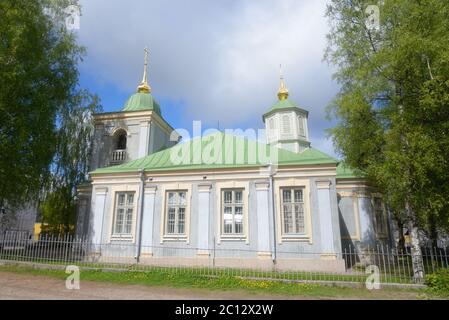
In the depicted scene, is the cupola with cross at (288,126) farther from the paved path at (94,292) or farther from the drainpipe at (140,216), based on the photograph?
the paved path at (94,292)

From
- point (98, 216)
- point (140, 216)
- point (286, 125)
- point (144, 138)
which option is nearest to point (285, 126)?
point (286, 125)

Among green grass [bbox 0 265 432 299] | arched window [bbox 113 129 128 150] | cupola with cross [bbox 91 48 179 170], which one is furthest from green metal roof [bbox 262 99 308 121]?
green grass [bbox 0 265 432 299]

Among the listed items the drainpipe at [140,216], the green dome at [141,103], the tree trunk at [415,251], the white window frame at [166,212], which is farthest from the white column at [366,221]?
the green dome at [141,103]

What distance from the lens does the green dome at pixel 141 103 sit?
24.6 metres

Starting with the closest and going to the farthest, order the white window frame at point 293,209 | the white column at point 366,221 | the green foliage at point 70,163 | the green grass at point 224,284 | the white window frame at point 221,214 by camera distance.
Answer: the green grass at point 224,284
the white window frame at point 293,209
the white window frame at point 221,214
the white column at point 366,221
the green foliage at point 70,163

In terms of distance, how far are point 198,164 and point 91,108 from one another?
13.0m

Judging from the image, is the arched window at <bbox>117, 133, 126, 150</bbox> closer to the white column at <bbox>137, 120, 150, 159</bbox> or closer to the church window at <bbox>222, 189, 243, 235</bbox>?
the white column at <bbox>137, 120, 150, 159</bbox>

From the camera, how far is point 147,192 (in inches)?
656

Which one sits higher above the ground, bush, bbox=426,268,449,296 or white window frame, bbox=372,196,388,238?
white window frame, bbox=372,196,388,238

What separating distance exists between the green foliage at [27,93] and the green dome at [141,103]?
6.87 m

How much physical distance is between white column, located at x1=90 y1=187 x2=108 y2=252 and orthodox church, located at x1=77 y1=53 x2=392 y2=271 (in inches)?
2.1

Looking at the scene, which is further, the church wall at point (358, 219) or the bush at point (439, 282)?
the church wall at point (358, 219)

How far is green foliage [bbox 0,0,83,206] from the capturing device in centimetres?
1461
